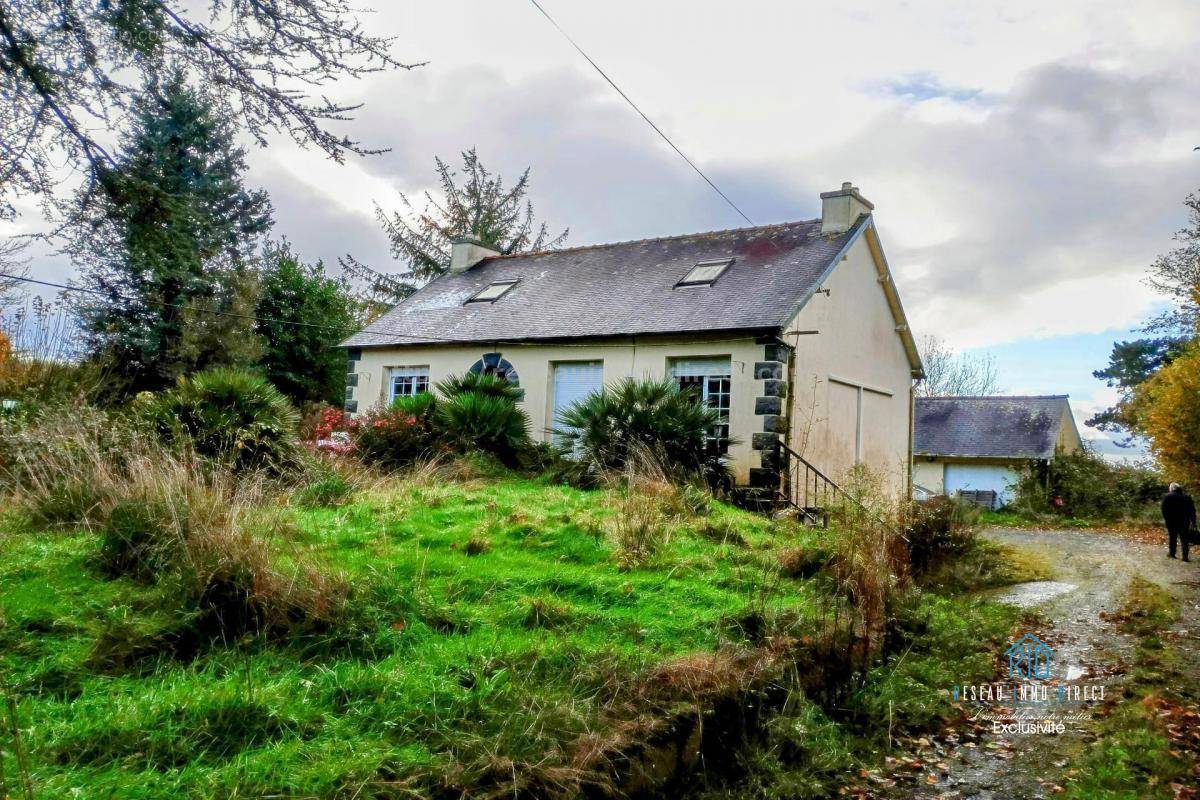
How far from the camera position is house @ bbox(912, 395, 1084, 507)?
28094 mm

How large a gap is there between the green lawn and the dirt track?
4.62 feet

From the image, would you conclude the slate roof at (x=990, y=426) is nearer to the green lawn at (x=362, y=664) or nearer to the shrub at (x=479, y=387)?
the shrub at (x=479, y=387)

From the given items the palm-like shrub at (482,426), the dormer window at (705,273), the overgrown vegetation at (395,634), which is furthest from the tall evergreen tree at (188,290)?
the overgrown vegetation at (395,634)

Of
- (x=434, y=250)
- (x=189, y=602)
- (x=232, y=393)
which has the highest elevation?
(x=434, y=250)

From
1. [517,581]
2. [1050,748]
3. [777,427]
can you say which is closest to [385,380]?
[777,427]

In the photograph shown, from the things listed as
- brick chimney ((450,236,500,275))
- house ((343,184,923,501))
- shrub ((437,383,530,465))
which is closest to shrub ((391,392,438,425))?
shrub ((437,383,530,465))

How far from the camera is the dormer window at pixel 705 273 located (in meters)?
15.8

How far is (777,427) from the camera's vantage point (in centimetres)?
1322

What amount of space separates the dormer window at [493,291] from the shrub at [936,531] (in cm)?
1088

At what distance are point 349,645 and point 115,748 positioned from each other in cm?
137

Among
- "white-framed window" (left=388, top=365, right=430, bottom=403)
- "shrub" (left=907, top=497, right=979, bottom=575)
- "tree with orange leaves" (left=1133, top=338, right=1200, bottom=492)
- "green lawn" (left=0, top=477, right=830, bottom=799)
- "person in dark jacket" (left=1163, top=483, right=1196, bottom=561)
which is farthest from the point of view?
"white-framed window" (left=388, top=365, right=430, bottom=403)

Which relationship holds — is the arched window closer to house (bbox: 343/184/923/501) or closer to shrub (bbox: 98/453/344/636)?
house (bbox: 343/184/923/501)

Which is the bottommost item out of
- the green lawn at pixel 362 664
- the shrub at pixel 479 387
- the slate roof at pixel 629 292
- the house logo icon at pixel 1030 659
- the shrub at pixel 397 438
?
the house logo icon at pixel 1030 659

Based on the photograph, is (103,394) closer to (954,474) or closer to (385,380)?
(385,380)
